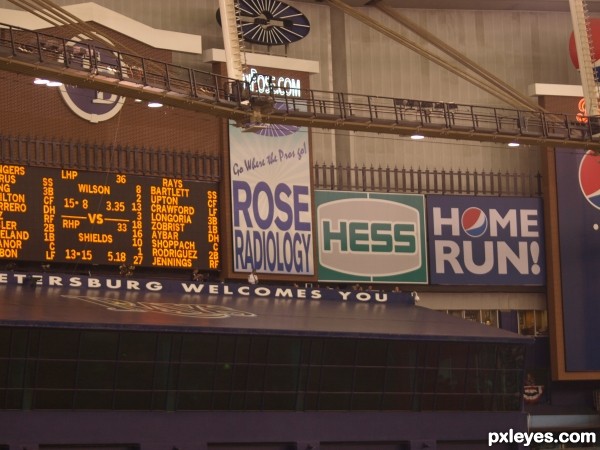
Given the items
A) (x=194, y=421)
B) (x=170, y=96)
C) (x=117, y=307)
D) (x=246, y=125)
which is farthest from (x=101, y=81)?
(x=194, y=421)

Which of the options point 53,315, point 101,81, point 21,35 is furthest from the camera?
point 21,35

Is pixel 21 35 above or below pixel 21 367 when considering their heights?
above

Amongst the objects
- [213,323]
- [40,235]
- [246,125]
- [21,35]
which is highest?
[21,35]

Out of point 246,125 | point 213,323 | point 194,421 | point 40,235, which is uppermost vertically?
point 246,125

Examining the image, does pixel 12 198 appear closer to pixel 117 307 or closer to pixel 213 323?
pixel 117 307

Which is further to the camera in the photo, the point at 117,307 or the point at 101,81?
the point at 117,307

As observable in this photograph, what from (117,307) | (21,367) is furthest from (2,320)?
(117,307)

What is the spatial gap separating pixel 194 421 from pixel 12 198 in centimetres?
1025

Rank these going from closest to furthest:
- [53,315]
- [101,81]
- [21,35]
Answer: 1. [101,81]
2. [53,315]
3. [21,35]

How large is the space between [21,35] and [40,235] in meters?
7.19

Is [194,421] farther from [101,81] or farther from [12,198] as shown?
[101,81]

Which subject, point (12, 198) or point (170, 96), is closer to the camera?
point (170, 96)

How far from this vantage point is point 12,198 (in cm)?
4941

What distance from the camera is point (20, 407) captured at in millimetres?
45781
